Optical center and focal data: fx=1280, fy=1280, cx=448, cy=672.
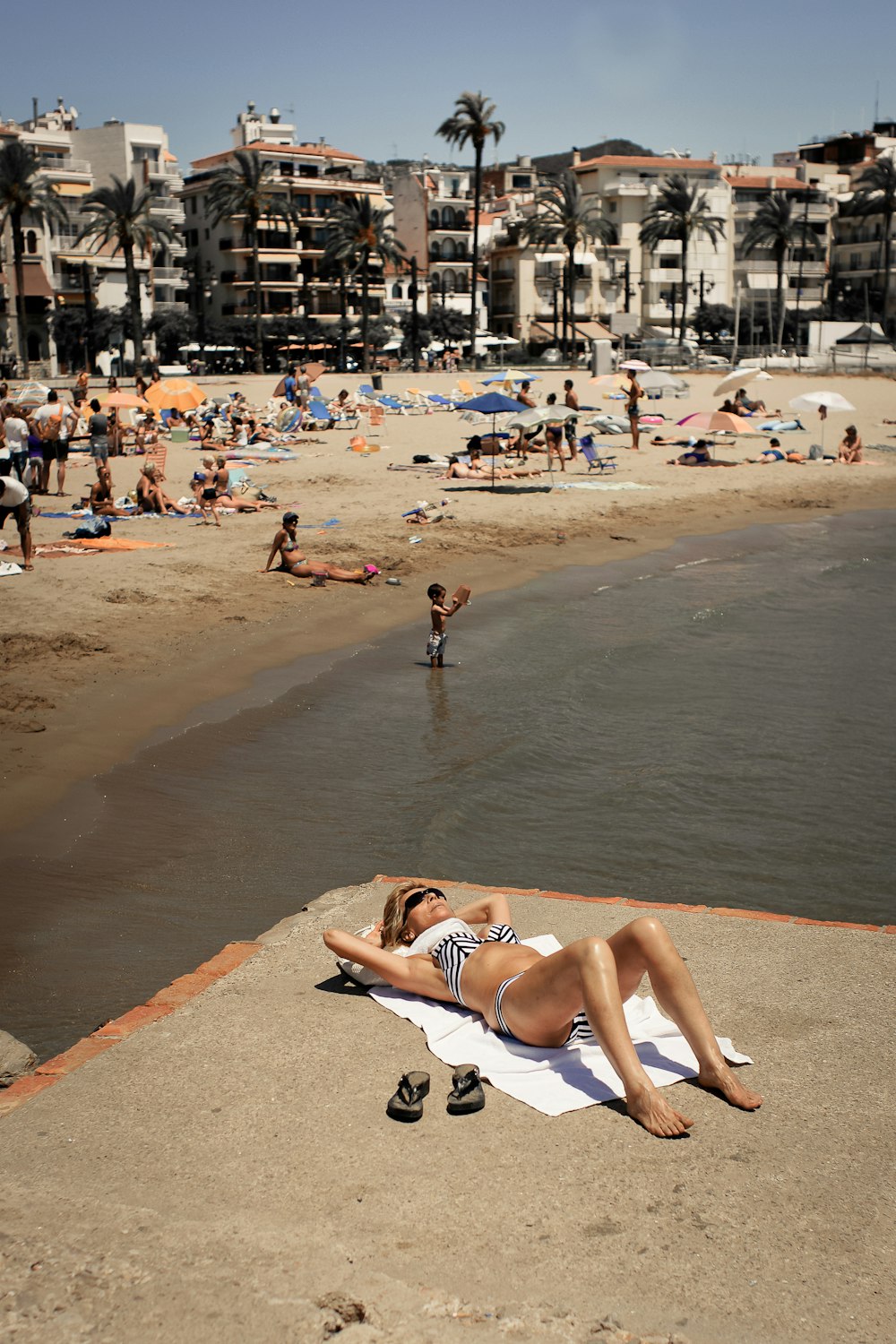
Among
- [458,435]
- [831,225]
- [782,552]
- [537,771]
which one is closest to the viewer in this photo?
[537,771]

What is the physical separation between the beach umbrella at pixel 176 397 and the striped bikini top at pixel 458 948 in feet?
78.2

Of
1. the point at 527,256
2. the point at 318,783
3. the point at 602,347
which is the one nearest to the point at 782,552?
the point at 318,783

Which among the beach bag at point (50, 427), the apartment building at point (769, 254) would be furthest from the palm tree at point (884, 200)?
the beach bag at point (50, 427)

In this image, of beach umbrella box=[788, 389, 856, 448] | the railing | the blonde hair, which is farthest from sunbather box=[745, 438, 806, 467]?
the railing

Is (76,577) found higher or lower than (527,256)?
lower

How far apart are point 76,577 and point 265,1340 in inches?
527

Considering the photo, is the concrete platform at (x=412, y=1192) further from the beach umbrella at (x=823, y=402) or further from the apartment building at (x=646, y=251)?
the apartment building at (x=646, y=251)

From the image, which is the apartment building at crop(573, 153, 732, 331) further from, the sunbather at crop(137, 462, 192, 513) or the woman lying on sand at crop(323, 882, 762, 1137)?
the woman lying on sand at crop(323, 882, 762, 1137)

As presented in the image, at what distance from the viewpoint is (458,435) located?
31500mm

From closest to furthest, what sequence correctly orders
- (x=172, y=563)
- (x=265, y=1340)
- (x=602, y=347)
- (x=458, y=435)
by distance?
(x=265, y=1340) → (x=172, y=563) → (x=458, y=435) → (x=602, y=347)

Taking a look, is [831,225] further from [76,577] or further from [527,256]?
[76,577]

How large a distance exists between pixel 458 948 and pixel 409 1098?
2.82 feet

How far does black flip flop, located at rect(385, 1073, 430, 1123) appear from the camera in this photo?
4000mm

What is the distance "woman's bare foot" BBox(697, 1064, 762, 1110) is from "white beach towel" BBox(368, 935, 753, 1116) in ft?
0.38
